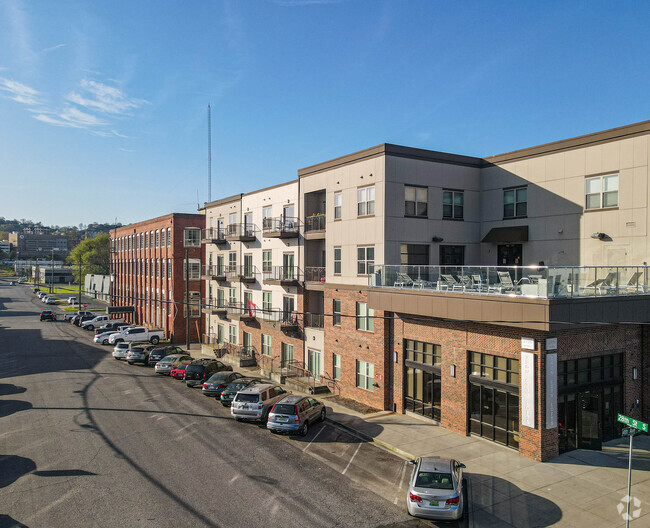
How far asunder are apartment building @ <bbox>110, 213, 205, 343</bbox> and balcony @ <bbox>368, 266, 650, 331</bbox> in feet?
97.3

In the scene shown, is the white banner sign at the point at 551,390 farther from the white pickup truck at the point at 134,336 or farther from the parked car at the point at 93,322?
the parked car at the point at 93,322

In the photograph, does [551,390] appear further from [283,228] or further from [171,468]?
[283,228]

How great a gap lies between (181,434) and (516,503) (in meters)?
13.8

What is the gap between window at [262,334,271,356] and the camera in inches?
1474

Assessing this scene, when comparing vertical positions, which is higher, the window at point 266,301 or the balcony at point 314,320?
the window at point 266,301

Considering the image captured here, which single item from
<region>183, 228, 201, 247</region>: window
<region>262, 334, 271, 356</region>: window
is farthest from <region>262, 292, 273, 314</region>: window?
<region>183, 228, 201, 247</region>: window

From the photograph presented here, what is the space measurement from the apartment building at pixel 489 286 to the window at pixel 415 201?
0.23 feet

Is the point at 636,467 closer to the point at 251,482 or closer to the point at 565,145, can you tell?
the point at 251,482

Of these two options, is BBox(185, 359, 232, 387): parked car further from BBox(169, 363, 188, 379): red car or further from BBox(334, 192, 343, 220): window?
BBox(334, 192, 343, 220): window

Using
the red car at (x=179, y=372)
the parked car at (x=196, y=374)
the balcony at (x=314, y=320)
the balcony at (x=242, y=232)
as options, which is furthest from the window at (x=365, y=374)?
the balcony at (x=242, y=232)

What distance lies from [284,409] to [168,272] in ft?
123

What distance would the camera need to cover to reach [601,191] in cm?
2391

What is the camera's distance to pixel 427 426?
2239 centimetres

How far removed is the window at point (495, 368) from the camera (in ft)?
62.6
